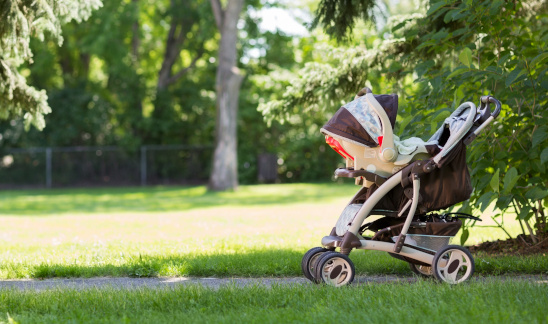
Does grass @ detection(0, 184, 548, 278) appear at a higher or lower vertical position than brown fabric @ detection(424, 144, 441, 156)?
lower

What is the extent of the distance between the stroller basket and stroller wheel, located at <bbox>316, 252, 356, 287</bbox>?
18.0 inches

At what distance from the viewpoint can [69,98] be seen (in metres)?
27.0

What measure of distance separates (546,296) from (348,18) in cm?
464

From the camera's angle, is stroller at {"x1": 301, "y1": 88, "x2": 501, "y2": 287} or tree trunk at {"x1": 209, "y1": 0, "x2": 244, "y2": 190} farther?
tree trunk at {"x1": 209, "y1": 0, "x2": 244, "y2": 190}

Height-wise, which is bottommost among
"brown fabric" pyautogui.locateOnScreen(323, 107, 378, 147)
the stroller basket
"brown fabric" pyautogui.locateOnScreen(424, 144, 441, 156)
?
the stroller basket

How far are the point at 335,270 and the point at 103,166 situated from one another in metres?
23.2

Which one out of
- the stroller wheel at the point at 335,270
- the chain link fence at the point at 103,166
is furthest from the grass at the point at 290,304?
the chain link fence at the point at 103,166

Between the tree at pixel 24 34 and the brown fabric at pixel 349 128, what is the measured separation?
3.56m

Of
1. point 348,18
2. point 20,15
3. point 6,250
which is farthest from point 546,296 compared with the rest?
point 6,250

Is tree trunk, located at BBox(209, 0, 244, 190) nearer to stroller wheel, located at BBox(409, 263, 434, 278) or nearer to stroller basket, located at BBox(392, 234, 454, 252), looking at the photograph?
stroller wheel, located at BBox(409, 263, 434, 278)

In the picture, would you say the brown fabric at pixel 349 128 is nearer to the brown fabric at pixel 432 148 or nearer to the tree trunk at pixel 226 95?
the brown fabric at pixel 432 148

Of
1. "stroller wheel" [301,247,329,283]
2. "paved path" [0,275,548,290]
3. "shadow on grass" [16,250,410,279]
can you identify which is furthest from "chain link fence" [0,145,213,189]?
"stroller wheel" [301,247,329,283]

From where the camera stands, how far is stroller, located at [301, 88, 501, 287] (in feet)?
16.1

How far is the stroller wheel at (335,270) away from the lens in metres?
4.87
